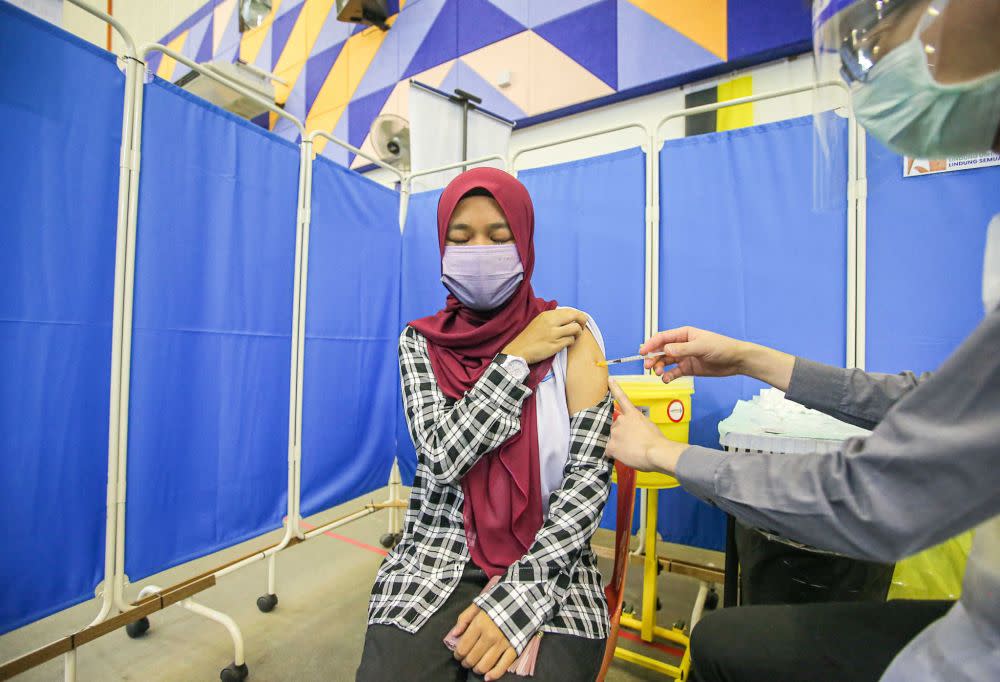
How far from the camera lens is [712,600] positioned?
81.8 inches

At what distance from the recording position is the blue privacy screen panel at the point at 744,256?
6.14ft

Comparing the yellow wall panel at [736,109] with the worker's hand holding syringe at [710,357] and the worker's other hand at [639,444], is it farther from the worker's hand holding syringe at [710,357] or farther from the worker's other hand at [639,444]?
the worker's other hand at [639,444]

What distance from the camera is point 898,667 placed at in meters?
0.58

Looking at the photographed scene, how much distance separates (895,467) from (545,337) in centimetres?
67

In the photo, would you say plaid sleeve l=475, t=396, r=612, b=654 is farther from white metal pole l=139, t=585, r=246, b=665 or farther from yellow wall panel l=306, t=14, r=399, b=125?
yellow wall panel l=306, t=14, r=399, b=125

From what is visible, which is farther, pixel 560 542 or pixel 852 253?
pixel 852 253

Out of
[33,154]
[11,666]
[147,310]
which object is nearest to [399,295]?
[147,310]

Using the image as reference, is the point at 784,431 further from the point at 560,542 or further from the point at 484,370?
the point at 484,370

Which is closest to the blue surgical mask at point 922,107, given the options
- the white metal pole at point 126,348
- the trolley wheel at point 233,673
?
the white metal pole at point 126,348

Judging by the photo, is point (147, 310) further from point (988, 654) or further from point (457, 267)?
point (988, 654)

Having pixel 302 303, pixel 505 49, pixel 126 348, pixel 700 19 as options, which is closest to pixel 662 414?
pixel 302 303

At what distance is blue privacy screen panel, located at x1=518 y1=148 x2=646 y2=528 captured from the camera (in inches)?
86.0

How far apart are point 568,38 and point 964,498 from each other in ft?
12.3

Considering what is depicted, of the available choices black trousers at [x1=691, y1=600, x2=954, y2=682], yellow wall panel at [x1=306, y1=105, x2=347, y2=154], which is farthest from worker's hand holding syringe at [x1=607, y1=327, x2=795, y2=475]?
yellow wall panel at [x1=306, y1=105, x2=347, y2=154]
